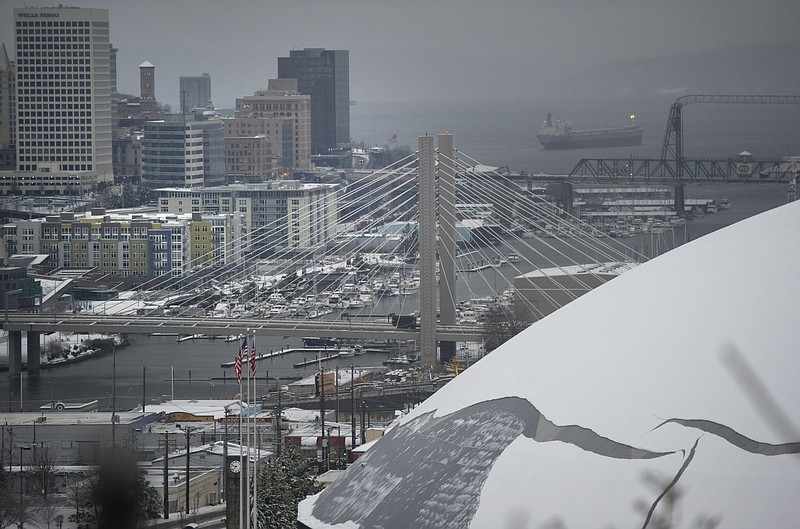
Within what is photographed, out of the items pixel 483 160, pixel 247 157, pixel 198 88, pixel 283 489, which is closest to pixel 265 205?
pixel 247 157

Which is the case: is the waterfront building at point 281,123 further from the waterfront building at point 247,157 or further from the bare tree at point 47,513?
the bare tree at point 47,513

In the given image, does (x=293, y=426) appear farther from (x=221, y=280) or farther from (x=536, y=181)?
(x=536, y=181)

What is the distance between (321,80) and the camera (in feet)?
154

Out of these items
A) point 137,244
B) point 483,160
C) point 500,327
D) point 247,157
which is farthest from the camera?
point 483,160

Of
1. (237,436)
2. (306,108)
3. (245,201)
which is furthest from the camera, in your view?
(306,108)

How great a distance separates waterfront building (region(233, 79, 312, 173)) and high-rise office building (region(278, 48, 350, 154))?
4.91 m

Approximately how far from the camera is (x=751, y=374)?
3051mm

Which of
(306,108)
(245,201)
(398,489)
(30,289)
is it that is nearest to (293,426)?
(398,489)

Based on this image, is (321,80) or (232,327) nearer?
(232,327)

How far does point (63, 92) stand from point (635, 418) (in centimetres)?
3521

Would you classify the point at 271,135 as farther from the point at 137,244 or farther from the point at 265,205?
the point at 137,244

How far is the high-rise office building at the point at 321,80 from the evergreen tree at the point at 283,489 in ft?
130

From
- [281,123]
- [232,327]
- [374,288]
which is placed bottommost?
[374,288]

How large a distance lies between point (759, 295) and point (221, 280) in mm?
19043
